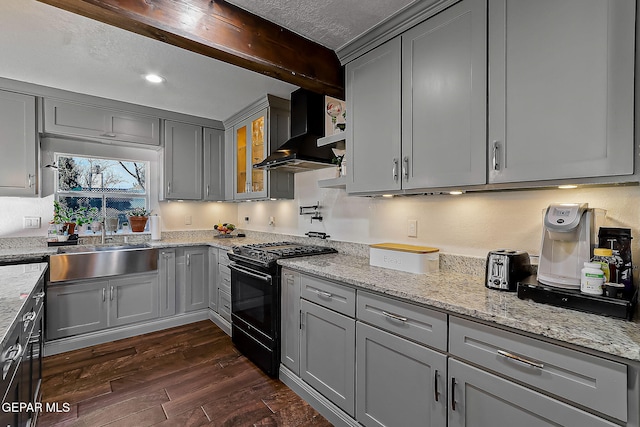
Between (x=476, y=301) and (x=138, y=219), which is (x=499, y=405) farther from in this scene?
(x=138, y=219)

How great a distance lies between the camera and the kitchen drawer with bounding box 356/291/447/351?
133cm

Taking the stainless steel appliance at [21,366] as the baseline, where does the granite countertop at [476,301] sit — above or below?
above

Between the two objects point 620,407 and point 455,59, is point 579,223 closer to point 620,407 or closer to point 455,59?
point 620,407

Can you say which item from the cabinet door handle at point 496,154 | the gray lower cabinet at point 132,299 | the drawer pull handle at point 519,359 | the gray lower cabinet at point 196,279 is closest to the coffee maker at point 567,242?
the cabinet door handle at point 496,154

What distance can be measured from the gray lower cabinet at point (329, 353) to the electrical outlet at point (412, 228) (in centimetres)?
78

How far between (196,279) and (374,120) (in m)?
2.76

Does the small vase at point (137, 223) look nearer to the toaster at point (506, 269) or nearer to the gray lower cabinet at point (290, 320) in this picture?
the gray lower cabinet at point (290, 320)

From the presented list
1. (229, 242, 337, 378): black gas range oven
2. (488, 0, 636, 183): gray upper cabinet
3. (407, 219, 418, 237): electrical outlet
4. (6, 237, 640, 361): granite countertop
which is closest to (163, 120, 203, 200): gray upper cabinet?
(229, 242, 337, 378): black gas range oven

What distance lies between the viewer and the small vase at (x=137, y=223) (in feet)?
12.0

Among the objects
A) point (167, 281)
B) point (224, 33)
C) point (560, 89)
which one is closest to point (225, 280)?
point (167, 281)

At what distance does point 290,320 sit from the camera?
2.24 metres

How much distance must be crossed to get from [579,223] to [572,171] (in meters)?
0.22

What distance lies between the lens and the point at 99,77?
2.71m
